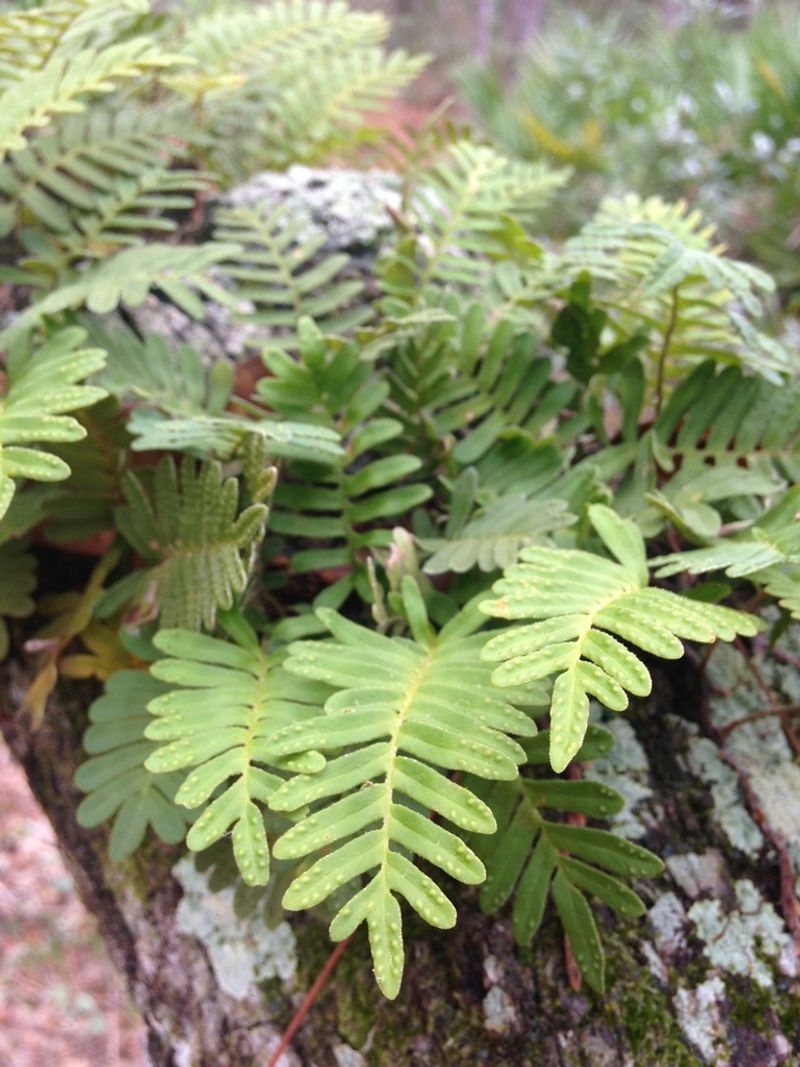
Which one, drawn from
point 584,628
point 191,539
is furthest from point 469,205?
point 584,628

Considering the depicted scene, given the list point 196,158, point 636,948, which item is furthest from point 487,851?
point 196,158

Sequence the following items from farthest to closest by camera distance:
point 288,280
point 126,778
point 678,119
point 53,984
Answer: point 678,119, point 53,984, point 288,280, point 126,778

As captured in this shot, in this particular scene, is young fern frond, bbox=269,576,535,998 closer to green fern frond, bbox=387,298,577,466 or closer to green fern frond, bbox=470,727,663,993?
green fern frond, bbox=470,727,663,993

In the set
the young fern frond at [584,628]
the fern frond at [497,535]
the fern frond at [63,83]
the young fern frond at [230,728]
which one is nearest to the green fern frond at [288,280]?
the fern frond at [63,83]

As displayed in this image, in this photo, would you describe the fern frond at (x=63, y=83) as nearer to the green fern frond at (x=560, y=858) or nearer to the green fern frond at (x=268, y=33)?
the green fern frond at (x=268, y=33)

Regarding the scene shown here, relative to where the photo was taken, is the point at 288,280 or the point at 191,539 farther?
the point at 288,280

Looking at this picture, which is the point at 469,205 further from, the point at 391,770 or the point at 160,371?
the point at 391,770
